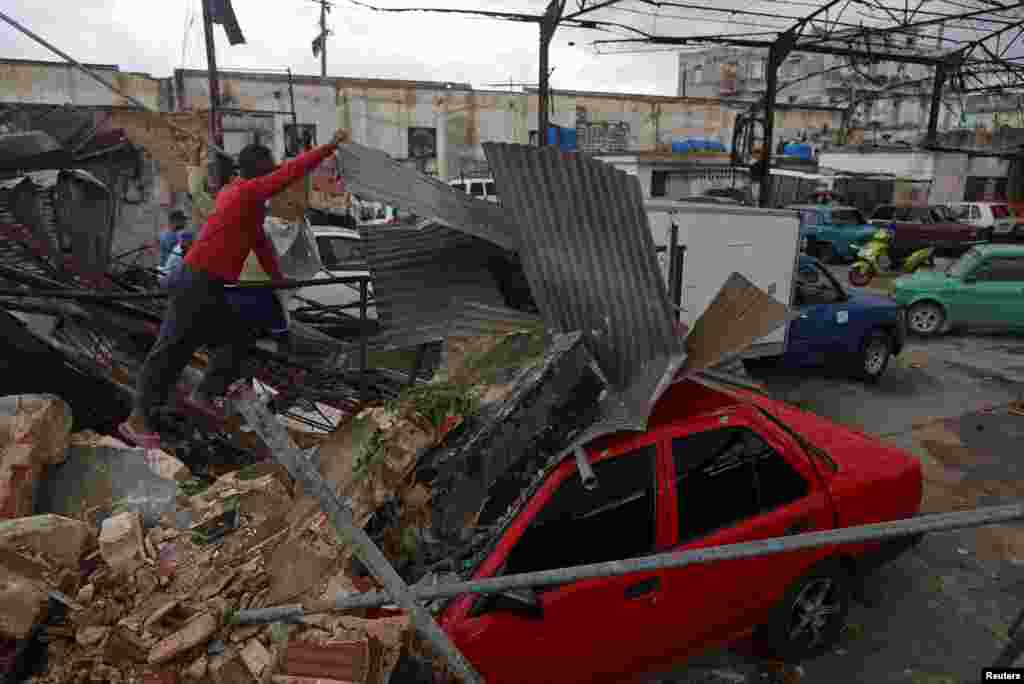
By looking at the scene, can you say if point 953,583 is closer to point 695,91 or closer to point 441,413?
point 441,413

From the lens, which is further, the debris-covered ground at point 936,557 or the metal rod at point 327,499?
the debris-covered ground at point 936,557

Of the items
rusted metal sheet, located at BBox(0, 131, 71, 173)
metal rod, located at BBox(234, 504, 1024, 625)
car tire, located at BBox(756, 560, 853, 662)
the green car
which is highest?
rusted metal sheet, located at BBox(0, 131, 71, 173)

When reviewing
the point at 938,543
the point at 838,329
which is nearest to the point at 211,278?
the point at 938,543

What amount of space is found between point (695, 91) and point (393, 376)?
60.0 meters

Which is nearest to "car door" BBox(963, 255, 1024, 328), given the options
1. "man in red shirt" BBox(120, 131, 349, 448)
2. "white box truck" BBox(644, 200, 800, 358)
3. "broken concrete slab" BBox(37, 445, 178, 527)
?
"white box truck" BBox(644, 200, 800, 358)

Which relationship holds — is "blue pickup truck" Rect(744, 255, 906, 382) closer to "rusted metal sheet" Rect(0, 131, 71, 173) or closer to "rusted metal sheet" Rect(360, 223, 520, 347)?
"rusted metal sheet" Rect(360, 223, 520, 347)

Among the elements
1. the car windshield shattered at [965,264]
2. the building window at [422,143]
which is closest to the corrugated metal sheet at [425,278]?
the car windshield shattered at [965,264]

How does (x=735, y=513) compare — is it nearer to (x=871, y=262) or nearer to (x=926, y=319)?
(x=926, y=319)

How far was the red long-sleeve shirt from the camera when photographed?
145 inches

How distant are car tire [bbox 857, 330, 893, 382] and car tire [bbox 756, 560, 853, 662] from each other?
20.3 ft

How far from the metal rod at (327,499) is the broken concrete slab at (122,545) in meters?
1.28

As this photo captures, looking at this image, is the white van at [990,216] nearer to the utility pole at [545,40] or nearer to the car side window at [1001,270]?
the car side window at [1001,270]

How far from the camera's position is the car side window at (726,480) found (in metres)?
3.33

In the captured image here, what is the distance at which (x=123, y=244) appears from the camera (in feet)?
46.6
